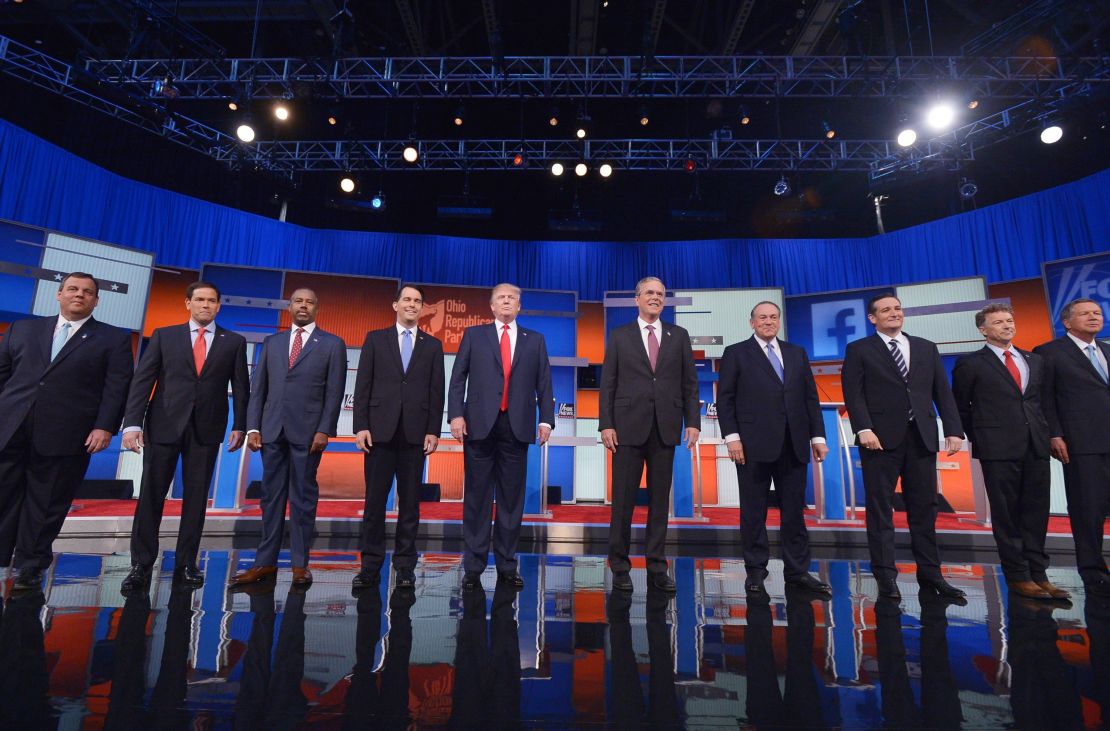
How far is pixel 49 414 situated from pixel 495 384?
2.33 metres

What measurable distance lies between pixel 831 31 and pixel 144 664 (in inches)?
393

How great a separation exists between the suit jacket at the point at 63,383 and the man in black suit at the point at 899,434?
4.07m

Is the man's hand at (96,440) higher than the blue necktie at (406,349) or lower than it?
lower

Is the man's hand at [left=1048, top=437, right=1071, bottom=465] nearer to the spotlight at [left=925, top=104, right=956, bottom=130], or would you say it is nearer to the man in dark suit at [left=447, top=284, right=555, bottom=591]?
the man in dark suit at [left=447, top=284, right=555, bottom=591]

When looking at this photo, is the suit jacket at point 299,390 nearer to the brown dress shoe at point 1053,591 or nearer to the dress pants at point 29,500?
the dress pants at point 29,500

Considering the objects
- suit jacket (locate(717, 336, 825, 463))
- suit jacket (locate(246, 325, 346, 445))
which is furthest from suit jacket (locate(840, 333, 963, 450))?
suit jacket (locate(246, 325, 346, 445))

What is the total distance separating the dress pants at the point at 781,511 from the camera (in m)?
2.86

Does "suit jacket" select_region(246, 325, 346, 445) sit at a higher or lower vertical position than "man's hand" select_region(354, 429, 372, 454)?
higher

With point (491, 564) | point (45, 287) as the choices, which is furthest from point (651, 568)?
point (45, 287)

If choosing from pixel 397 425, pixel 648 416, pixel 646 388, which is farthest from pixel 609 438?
pixel 397 425

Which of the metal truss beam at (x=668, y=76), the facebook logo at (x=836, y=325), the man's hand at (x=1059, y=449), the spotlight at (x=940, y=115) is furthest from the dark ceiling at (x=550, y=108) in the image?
the man's hand at (x=1059, y=449)

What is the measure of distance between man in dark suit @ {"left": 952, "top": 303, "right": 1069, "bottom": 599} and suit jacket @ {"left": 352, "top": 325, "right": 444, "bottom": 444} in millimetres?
3196

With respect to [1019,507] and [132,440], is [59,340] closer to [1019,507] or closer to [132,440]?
[132,440]

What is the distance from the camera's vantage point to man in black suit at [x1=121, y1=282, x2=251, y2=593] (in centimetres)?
281
